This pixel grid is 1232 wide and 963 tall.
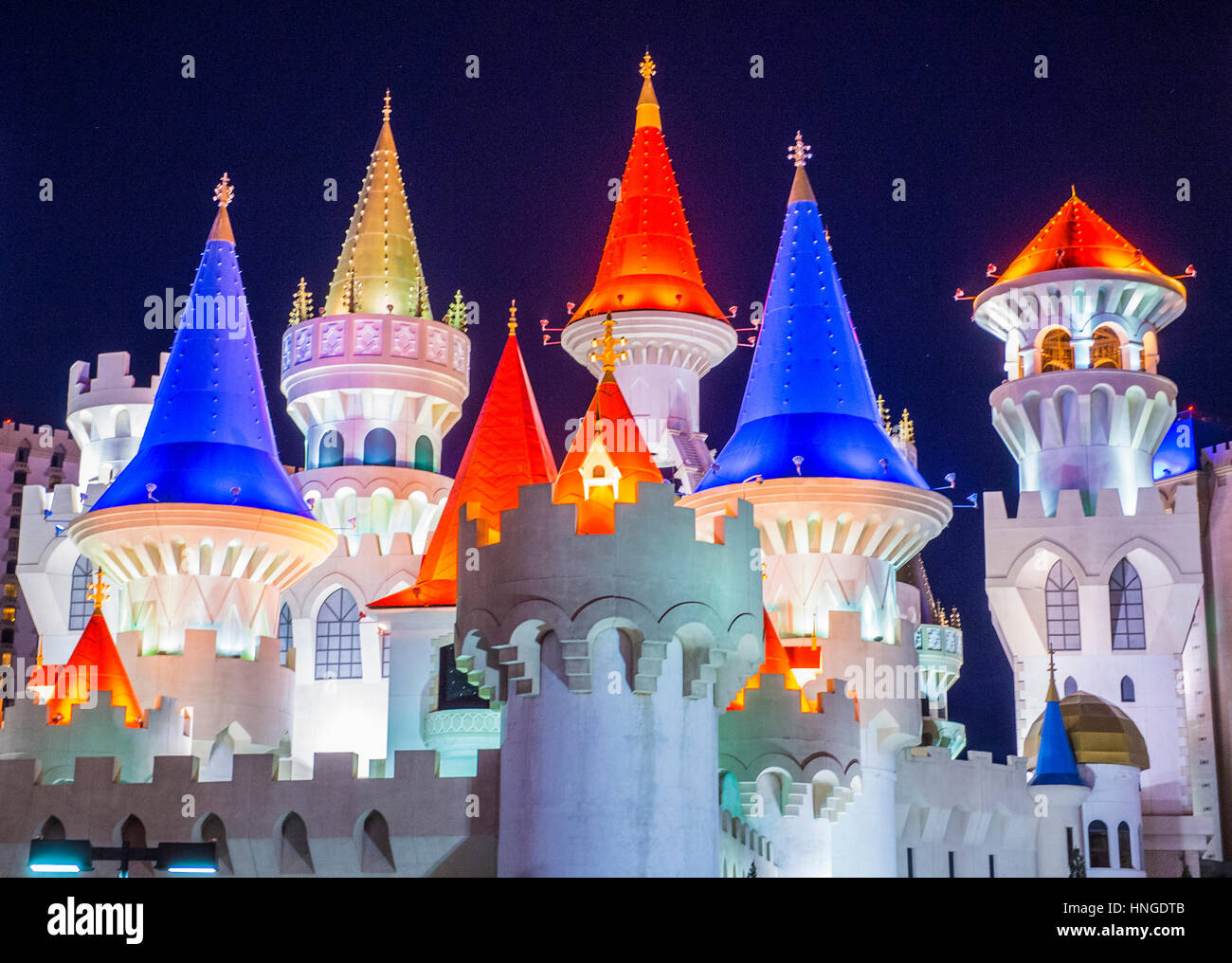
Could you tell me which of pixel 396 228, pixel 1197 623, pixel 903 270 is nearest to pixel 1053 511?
pixel 1197 623

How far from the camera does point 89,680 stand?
32250 mm

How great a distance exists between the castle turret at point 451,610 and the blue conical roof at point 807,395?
11.0 feet

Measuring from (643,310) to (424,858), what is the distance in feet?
54.5

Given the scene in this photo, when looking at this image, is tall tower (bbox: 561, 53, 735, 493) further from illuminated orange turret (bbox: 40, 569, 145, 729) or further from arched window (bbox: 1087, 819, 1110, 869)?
illuminated orange turret (bbox: 40, 569, 145, 729)

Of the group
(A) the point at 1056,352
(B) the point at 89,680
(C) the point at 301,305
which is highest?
(C) the point at 301,305

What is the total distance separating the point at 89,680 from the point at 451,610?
5881 mm

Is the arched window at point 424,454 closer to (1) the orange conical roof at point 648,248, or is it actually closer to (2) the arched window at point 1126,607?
(1) the orange conical roof at point 648,248

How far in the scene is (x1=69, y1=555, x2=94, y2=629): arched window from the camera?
4616 cm

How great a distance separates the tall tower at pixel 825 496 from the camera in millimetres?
33781

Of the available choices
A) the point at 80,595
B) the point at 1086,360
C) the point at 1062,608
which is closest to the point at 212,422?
the point at 80,595

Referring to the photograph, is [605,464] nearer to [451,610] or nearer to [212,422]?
[451,610]

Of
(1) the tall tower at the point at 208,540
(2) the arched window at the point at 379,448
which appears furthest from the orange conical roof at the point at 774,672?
(2) the arched window at the point at 379,448

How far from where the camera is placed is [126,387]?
1822 inches
